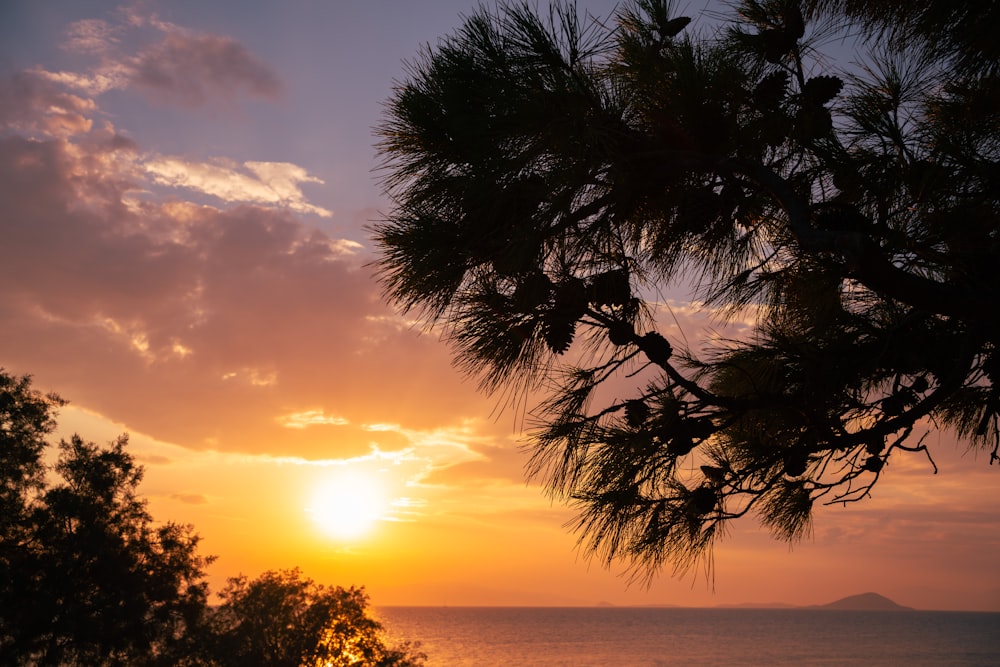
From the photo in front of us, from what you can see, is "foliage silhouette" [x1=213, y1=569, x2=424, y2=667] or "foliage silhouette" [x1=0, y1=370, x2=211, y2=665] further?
"foliage silhouette" [x1=213, y1=569, x2=424, y2=667]

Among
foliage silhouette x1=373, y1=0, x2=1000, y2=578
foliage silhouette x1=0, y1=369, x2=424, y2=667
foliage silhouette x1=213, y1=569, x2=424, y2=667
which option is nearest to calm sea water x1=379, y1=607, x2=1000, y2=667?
foliage silhouette x1=213, y1=569, x2=424, y2=667

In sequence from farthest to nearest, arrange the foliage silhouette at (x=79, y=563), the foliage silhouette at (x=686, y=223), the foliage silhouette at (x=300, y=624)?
1. the foliage silhouette at (x=300, y=624)
2. the foliage silhouette at (x=79, y=563)
3. the foliage silhouette at (x=686, y=223)

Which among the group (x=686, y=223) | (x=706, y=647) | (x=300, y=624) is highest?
(x=686, y=223)

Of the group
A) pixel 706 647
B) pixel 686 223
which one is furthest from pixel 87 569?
pixel 706 647

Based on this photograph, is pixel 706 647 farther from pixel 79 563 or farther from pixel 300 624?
pixel 79 563

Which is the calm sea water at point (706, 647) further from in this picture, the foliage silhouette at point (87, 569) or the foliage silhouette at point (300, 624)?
the foliage silhouette at point (87, 569)

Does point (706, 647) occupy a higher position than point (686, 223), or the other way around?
point (686, 223)

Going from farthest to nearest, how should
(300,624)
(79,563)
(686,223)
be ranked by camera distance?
1. (300,624)
2. (79,563)
3. (686,223)

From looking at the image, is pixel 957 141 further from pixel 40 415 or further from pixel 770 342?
pixel 40 415

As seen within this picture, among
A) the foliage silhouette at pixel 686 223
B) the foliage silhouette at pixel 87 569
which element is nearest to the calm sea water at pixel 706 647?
the foliage silhouette at pixel 87 569

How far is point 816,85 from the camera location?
2.58 m

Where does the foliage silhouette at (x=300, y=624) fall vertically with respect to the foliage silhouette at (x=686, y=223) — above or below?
below

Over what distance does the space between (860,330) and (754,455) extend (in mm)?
648

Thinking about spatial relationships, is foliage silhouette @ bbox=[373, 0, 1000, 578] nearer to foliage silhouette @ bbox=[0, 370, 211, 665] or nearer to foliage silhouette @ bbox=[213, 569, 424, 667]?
foliage silhouette @ bbox=[0, 370, 211, 665]
